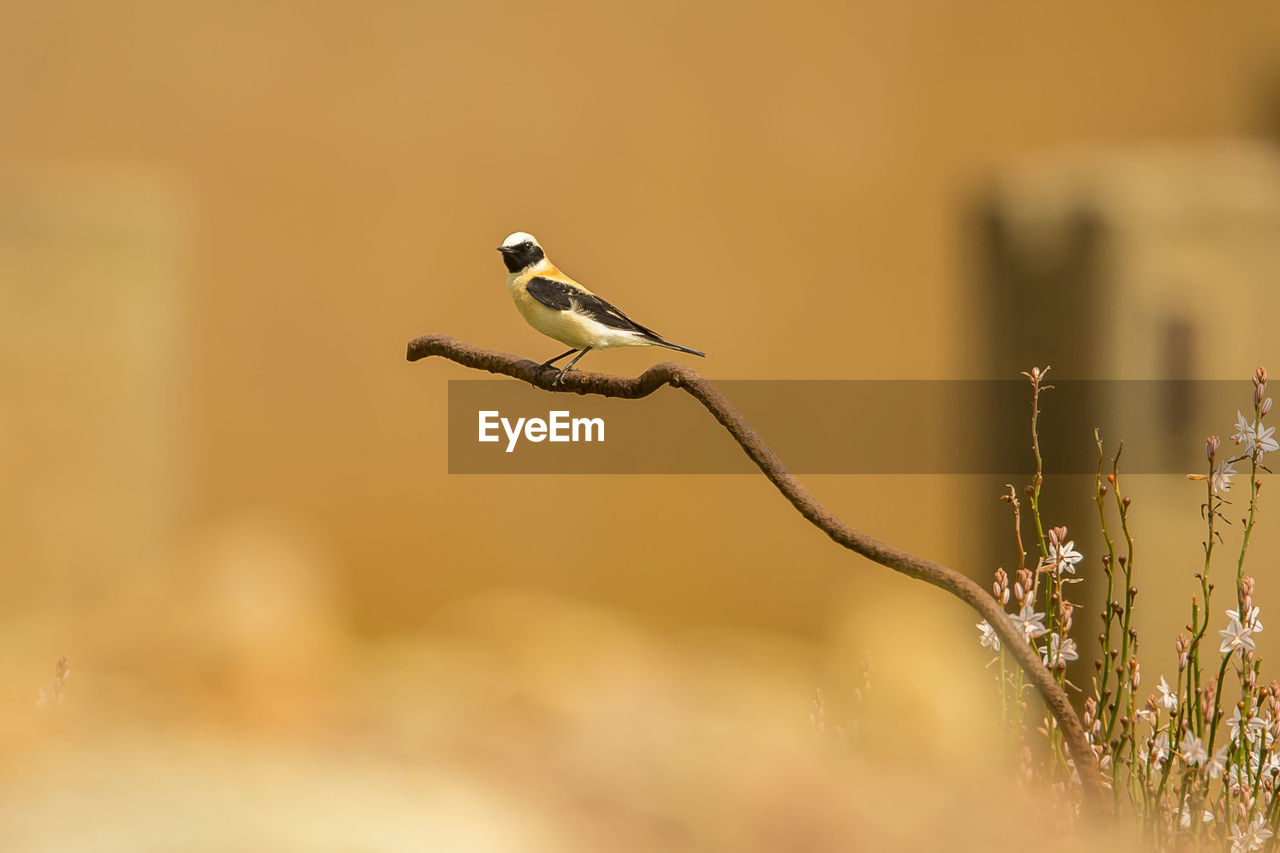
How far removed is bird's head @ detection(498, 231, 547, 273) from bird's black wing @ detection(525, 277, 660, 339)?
84 millimetres

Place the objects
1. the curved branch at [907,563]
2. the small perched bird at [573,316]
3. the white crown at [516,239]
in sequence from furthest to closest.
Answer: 1. the white crown at [516,239]
2. the small perched bird at [573,316]
3. the curved branch at [907,563]

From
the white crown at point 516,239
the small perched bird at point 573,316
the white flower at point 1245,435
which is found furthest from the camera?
the white crown at point 516,239

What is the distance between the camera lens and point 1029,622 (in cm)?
102

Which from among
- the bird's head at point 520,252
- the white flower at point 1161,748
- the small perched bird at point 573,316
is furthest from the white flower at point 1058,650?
the bird's head at point 520,252

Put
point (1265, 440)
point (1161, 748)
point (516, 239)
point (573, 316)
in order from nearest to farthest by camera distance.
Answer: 1. point (1265, 440)
2. point (1161, 748)
3. point (573, 316)
4. point (516, 239)

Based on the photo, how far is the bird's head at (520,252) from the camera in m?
1.28

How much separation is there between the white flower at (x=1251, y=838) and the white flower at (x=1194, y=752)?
0.21 feet

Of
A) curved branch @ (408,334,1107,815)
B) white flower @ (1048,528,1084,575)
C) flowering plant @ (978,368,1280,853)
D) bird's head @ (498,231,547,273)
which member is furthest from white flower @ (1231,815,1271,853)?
bird's head @ (498,231,547,273)

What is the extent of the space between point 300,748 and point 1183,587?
197 centimetres

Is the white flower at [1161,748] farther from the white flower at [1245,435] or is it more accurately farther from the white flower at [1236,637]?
the white flower at [1245,435]

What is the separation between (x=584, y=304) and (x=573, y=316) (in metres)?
0.04

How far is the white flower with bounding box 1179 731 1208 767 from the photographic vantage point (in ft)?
3.23

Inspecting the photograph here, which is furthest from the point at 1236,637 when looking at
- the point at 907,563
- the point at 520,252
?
the point at 520,252

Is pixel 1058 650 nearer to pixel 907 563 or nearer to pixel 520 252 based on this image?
pixel 907 563
